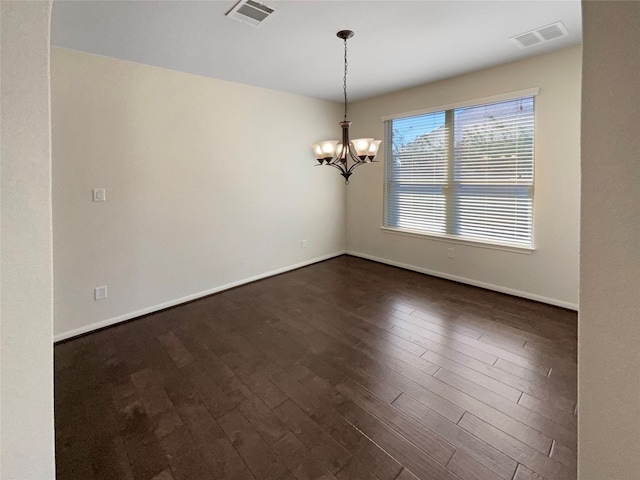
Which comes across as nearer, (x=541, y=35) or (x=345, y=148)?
(x=541, y=35)

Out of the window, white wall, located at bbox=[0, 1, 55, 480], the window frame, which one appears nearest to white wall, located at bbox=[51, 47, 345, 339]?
the window frame

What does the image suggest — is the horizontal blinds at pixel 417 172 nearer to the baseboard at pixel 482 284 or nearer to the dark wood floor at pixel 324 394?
the baseboard at pixel 482 284

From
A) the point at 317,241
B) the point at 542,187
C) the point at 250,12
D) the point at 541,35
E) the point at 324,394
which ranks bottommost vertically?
the point at 324,394

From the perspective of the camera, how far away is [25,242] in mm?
847

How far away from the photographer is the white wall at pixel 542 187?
3.33 meters

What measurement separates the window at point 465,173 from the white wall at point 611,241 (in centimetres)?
338

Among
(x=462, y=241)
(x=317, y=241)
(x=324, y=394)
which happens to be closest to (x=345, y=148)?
(x=324, y=394)

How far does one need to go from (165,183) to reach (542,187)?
4.20 m

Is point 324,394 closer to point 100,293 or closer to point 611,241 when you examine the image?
point 611,241

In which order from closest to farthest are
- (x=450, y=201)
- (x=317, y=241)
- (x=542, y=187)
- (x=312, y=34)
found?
(x=312, y=34) < (x=542, y=187) < (x=450, y=201) < (x=317, y=241)

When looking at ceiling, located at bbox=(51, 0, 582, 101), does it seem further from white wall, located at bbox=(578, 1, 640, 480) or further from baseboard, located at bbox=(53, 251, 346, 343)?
baseboard, located at bbox=(53, 251, 346, 343)

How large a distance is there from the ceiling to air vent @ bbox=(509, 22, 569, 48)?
0.21 ft

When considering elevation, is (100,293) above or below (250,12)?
below

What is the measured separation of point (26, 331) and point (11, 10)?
82cm
